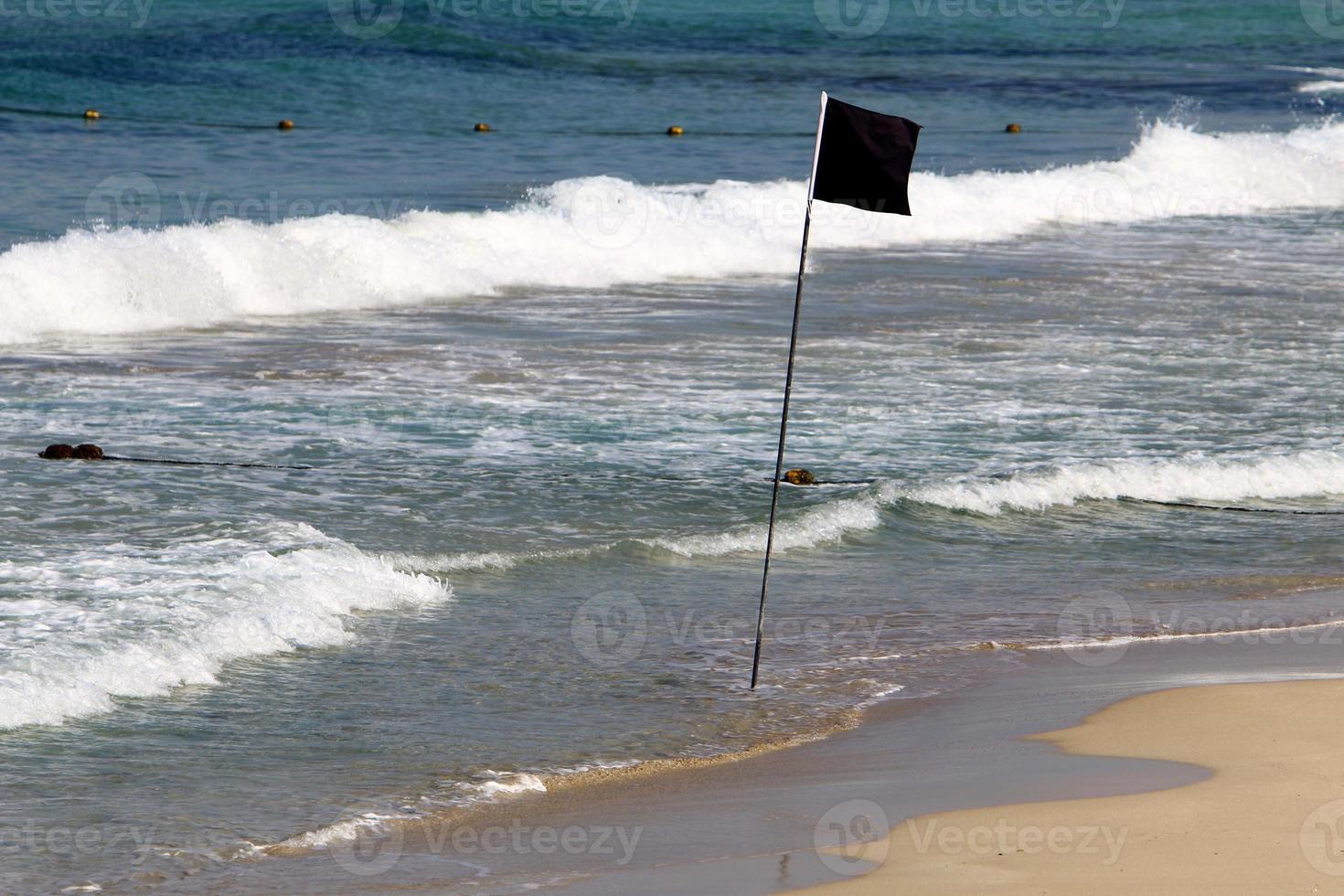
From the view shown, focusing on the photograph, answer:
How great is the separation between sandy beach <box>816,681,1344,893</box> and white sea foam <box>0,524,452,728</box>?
3.03 m

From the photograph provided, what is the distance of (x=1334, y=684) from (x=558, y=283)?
14855 millimetres

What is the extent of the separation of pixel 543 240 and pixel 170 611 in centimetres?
1548

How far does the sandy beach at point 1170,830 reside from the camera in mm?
5289

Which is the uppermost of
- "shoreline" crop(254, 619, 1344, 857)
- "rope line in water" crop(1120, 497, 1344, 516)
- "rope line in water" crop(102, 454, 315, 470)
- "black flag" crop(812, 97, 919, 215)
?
"black flag" crop(812, 97, 919, 215)

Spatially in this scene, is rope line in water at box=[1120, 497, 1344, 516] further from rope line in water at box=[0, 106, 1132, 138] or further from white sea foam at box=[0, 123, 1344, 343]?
rope line in water at box=[0, 106, 1132, 138]

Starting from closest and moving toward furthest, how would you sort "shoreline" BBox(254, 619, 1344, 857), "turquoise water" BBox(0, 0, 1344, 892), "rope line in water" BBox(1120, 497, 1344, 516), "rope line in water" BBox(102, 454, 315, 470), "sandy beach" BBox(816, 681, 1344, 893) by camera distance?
"sandy beach" BBox(816, 681, 1344, 893), "shoreline" BBox(254, 619, 1344, 857), "turquoise water" BBox(0, 0, 1344, 892), "rope line in water" BBox(102, 454, 315, 470), "rope line in water" BBox(1120, 497, 1344, 516)

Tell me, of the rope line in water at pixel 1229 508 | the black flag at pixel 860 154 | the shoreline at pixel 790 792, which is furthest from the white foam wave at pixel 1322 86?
the black flag at pixel 860 154

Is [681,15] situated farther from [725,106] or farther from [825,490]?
[825,490]

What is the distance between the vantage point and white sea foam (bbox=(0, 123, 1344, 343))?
1809 centimetres

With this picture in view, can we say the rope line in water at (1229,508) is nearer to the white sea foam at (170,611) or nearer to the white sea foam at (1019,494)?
the white sea foam at (1019,494)

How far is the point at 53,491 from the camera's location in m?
10.0

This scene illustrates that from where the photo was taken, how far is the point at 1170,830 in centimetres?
571

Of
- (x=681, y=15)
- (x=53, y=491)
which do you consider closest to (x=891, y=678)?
(x=53, y=491)

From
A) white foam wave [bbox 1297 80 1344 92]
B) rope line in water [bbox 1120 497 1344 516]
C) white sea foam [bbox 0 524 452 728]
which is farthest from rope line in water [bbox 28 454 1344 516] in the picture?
white foam wave [bbox 1297 80 1344 92]
